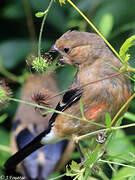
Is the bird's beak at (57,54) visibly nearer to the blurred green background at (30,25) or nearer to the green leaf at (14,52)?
the blurred green background at (30,25)

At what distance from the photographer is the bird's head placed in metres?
2.53

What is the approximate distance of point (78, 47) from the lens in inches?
102

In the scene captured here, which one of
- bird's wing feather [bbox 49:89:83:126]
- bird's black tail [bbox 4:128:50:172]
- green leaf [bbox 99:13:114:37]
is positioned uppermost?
bird's wing feather [bbox 49:89:83:126]

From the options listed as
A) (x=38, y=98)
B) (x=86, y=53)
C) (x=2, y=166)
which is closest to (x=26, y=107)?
(x=2, y=166)

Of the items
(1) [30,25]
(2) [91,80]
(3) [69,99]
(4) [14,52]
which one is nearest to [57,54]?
(2) [91,80]

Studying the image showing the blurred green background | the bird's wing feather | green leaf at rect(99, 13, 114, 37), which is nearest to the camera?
the bird's wing feather

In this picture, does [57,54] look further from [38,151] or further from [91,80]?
[38,151]

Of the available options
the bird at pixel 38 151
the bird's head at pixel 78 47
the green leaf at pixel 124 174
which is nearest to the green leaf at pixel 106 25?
the bird at pixel 38 151

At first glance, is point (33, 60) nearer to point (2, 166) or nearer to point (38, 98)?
point (38, 98)

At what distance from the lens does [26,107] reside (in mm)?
5215

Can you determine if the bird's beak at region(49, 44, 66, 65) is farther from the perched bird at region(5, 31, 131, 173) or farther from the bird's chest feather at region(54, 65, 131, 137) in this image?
the bird's chest feather at region(54, 65, 131, 137)

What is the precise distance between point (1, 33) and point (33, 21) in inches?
31.5

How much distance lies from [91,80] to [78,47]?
22 cm

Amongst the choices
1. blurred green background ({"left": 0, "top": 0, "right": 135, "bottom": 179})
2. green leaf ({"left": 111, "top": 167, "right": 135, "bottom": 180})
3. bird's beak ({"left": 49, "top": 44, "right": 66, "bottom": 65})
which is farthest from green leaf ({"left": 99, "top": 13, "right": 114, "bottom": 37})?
green leaf ({"left": 111, "top": 167, "right": 135, "bottom": 180})
